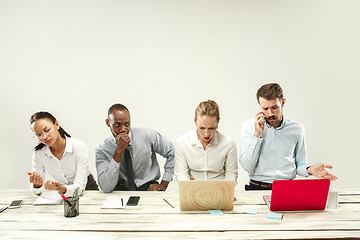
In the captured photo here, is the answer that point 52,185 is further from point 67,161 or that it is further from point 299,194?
point 299,194

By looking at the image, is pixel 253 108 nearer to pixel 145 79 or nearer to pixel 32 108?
pixel 145 79

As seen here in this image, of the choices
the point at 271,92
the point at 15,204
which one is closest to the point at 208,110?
the point at 271,92

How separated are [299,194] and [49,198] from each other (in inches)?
58.0

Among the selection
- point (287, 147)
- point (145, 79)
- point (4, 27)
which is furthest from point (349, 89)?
point (4, 27)

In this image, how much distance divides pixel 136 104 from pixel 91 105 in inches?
20.4

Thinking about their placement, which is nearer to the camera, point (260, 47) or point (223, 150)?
point (223, 150)

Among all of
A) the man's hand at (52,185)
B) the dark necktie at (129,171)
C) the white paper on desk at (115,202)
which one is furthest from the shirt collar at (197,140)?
the man's hand at (52,185)

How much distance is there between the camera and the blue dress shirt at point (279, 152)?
234 cm

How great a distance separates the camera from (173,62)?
334 centimetres

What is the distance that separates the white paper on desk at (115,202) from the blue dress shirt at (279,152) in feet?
3.37

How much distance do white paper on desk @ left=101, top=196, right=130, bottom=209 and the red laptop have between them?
2.77 ft

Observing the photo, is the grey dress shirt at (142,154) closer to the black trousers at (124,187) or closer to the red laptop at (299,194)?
the black trousers at (124,187)

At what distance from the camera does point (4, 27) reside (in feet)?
10.9

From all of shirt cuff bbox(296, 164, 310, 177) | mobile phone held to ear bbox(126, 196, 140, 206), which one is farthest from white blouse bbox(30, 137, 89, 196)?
shirt cuff bbox(296, 164, 310, 177)
